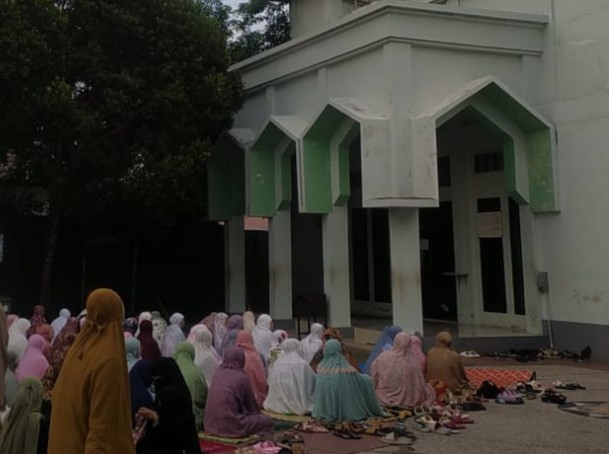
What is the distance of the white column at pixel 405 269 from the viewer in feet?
33.3

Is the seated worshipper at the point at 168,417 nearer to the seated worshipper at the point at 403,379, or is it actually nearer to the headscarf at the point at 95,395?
the headscarf at the point at 95,395

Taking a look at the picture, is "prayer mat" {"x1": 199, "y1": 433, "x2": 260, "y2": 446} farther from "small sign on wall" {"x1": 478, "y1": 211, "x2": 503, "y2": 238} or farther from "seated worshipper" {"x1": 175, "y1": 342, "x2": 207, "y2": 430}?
"small sign on wall" {"x1": 478, "y1": 211, "x2": 503, "y2": 238}

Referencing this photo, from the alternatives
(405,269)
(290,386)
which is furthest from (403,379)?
(405,269)

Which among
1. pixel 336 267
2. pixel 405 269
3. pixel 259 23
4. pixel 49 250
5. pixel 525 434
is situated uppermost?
pixel 259 23

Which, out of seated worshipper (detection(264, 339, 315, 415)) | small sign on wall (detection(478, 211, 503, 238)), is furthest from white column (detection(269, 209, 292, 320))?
seated worshipper (detection(264, 339, 315, 415))

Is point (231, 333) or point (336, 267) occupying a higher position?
point (336, 267)

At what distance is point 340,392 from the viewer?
6.99 metres

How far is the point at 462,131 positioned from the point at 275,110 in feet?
12.9

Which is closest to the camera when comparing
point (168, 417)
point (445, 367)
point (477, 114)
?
point (168, 417)

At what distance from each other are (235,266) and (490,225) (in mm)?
5663

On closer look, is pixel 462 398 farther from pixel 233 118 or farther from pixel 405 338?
pixel 233 118

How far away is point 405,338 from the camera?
24.8ft

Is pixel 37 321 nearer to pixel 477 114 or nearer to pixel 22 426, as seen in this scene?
pixel 22 426

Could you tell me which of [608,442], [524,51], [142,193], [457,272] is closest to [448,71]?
[524,51]
